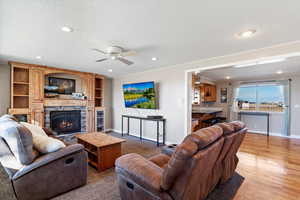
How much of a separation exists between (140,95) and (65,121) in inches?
106

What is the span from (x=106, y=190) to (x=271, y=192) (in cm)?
234

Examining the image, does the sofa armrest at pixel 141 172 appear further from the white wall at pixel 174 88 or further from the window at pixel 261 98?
the window at pixel 261 98

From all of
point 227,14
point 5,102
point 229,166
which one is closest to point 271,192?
point 229,166

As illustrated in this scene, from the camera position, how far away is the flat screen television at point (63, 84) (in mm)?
4779

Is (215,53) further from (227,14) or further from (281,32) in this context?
(227,14)

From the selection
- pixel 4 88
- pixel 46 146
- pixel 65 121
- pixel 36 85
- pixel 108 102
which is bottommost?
pixel 65 121

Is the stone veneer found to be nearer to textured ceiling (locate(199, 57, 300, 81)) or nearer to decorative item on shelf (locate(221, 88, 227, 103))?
textured ceiling (locate(199, 57, 300, 81))

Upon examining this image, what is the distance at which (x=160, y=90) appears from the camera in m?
4.54

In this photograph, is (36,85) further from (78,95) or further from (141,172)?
(141,172)

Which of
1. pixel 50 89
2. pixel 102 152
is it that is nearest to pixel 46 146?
pixel 102 152

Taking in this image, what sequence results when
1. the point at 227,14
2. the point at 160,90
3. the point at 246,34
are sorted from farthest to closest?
the point at 160,90
the point at 246,34
the point at 227,14

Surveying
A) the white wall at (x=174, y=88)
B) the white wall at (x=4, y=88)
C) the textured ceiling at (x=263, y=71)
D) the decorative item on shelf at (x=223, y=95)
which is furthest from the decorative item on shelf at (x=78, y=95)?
the decorative item on shelf at (x=223, y=95)

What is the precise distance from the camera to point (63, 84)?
4.99m

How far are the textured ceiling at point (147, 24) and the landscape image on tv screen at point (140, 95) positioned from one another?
5.75ft
